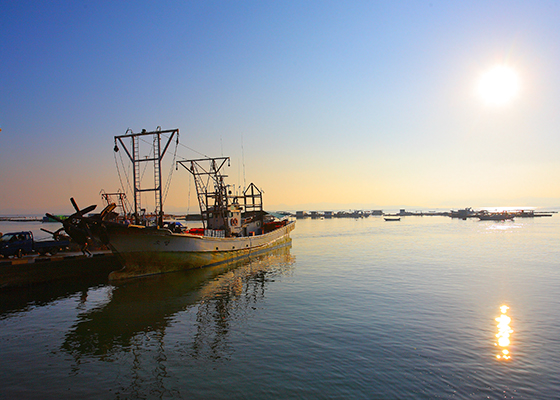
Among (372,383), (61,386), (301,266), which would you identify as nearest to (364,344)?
(372,383)

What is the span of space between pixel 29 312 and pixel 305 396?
17064mm

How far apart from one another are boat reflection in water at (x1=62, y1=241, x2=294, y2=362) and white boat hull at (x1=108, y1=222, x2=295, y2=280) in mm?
923

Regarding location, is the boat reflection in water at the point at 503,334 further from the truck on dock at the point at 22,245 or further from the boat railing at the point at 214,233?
the truck on dock at the point at 22,245

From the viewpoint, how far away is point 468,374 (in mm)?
10961

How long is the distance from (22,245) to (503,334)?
33.9 m

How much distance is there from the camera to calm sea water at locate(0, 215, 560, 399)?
34.0 ft

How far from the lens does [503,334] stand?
14.7 m

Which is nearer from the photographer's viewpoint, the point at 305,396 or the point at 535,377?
the point at 305,396

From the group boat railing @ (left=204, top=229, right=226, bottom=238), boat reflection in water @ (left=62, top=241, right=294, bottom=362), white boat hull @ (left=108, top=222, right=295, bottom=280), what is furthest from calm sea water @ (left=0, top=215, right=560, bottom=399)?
boat railing @ (left=204, top=229, right=226, bottom=238)

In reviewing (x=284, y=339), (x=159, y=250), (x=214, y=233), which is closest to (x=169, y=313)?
(x=284, y=339)

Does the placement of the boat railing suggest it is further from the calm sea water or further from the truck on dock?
the truck on dock

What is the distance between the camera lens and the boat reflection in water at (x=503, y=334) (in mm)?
12477

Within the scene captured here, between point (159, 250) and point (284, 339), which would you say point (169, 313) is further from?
point (159, 250)

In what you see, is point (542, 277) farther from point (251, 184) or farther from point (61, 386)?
point (251, 184)
